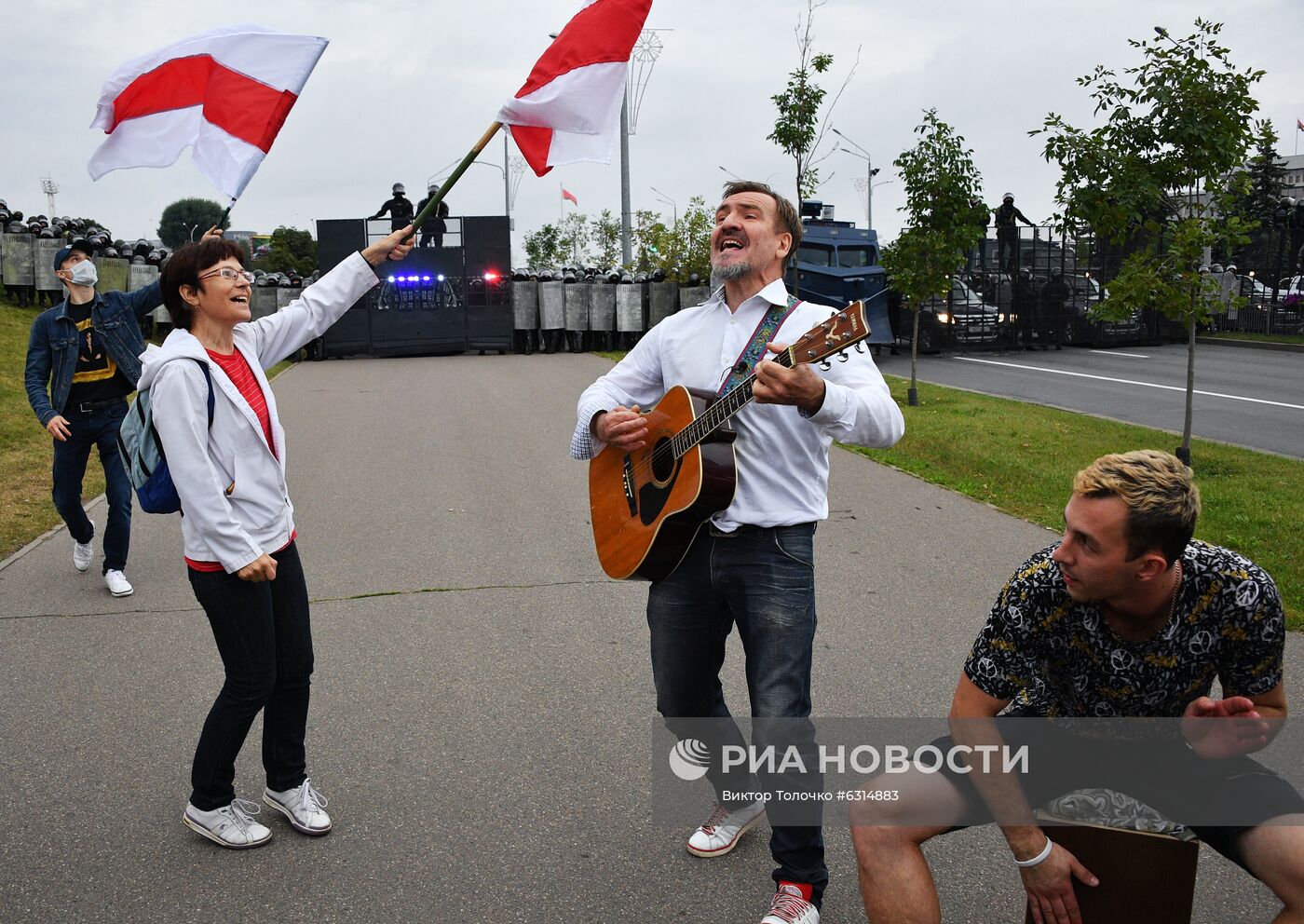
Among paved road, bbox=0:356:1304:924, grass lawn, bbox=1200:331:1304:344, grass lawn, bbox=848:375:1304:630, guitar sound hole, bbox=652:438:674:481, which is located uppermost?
guitar sound hole, bbox=652:438:674:481

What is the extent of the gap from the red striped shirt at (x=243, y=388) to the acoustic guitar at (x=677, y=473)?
3.66 feet

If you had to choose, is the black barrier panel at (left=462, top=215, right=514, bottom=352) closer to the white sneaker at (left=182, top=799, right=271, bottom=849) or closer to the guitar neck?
the white sneaker at (left=182, top=799, right=271, bottom=849)

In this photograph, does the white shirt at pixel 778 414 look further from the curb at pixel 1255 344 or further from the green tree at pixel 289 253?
the green tree at pixel 289 253

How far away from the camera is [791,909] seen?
10.3 ft

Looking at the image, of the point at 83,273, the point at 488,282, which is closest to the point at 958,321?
the point at 488,282

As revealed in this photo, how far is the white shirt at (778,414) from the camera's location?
122 inches

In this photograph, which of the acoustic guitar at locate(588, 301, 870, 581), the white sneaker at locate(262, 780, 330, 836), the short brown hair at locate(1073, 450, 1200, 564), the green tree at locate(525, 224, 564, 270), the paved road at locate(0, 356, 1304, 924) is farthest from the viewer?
the green tree at locate(525, 224, 564, 270)

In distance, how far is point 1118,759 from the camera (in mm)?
2725

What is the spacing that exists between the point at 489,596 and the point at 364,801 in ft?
8.65

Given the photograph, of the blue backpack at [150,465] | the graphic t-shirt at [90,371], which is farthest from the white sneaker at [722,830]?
the graphic t-shirt at [90,371]

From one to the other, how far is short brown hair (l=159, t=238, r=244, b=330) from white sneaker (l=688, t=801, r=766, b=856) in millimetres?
2289

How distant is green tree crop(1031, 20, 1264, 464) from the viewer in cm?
1018

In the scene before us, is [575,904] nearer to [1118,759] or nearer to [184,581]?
[1118,759]

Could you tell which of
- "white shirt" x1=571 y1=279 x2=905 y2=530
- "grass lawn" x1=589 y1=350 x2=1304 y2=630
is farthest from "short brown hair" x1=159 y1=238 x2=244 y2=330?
"grass lawn" x1=589 y1=350 x2=1304 y2=630
